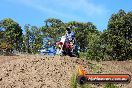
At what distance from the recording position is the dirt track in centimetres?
2456

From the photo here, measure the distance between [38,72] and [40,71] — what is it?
165 mm

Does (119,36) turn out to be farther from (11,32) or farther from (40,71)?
(11,32)

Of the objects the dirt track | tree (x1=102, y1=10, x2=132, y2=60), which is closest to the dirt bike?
the dirt track

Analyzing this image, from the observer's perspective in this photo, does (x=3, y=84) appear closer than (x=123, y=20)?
Yes

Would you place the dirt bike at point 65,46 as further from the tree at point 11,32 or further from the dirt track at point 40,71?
the tree at point 11,32

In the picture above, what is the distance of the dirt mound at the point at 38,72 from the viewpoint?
80.5ft

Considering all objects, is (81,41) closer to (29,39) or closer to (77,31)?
(77,31)

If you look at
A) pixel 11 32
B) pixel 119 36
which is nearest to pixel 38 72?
pixel 119 36

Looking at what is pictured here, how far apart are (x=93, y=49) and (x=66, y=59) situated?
3809 centimetres

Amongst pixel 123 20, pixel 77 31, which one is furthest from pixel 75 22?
pixel 123 20

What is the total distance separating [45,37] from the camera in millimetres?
94062

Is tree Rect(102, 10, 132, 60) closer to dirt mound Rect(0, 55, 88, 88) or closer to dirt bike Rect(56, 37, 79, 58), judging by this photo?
dirt bike Rect(56, 37, 79, 58)

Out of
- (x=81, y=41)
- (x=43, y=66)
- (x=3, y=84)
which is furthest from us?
(x=81, y=41)

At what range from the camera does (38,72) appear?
2567cm
